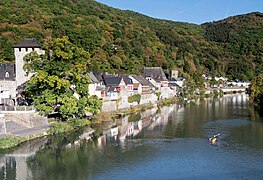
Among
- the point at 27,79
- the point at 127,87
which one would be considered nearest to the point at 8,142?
the point at 27,79

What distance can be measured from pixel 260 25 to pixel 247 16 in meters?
12.1

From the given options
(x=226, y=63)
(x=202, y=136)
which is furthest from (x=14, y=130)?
(x=226, y=63)

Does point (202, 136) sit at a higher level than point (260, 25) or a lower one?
lower

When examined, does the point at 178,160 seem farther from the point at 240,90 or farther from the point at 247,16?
the point at 247,16

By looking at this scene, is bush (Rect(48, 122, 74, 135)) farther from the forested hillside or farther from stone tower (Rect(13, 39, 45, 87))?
the forested hillside

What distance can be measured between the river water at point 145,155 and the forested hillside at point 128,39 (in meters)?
24.1

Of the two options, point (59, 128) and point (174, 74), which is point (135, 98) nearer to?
point (59, 128)

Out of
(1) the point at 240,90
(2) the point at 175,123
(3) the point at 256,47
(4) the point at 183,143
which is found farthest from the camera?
(3) the point at 256,47

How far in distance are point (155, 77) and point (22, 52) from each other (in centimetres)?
2771

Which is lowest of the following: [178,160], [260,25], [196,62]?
[178,160]

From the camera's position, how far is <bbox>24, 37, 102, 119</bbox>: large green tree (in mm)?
20672

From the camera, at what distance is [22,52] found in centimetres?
2520

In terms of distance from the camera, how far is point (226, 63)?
8894cm

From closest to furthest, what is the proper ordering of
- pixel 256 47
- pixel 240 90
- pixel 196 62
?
pixel 240 90, pixel 196 62, pixel 256 47
